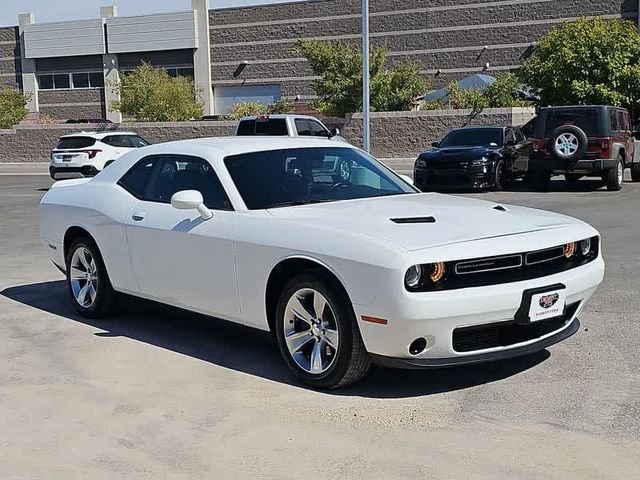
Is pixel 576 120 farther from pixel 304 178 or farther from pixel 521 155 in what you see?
pixel 304 178

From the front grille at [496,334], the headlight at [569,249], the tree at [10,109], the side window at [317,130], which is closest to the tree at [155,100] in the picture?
the tree at [10,109]

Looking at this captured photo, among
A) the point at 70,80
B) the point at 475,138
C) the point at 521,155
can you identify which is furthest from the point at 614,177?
the point at 70,80

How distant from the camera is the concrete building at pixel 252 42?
46375mm

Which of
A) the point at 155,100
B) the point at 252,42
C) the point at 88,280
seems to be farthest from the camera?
the point at 252,42

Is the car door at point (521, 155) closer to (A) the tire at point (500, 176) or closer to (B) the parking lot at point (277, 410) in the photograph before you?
(A) the tire at point (500, 176)

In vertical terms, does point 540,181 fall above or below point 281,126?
below

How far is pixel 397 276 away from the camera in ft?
15.4

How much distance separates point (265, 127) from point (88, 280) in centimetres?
1460

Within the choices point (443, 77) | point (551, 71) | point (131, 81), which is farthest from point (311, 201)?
point (443, 77)

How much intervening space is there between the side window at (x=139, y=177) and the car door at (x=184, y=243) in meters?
0.03

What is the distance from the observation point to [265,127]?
21.5 metres

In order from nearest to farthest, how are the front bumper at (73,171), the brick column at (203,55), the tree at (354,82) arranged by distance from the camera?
the front bumper at (73,171) < the tree at (354,82) < the brick column at (203,55)

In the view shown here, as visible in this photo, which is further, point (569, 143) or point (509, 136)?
point (509, 136)

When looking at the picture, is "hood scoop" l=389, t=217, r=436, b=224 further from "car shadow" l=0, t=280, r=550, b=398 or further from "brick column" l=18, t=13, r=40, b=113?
"brick column" l=18, t=13, r=40, b=113
